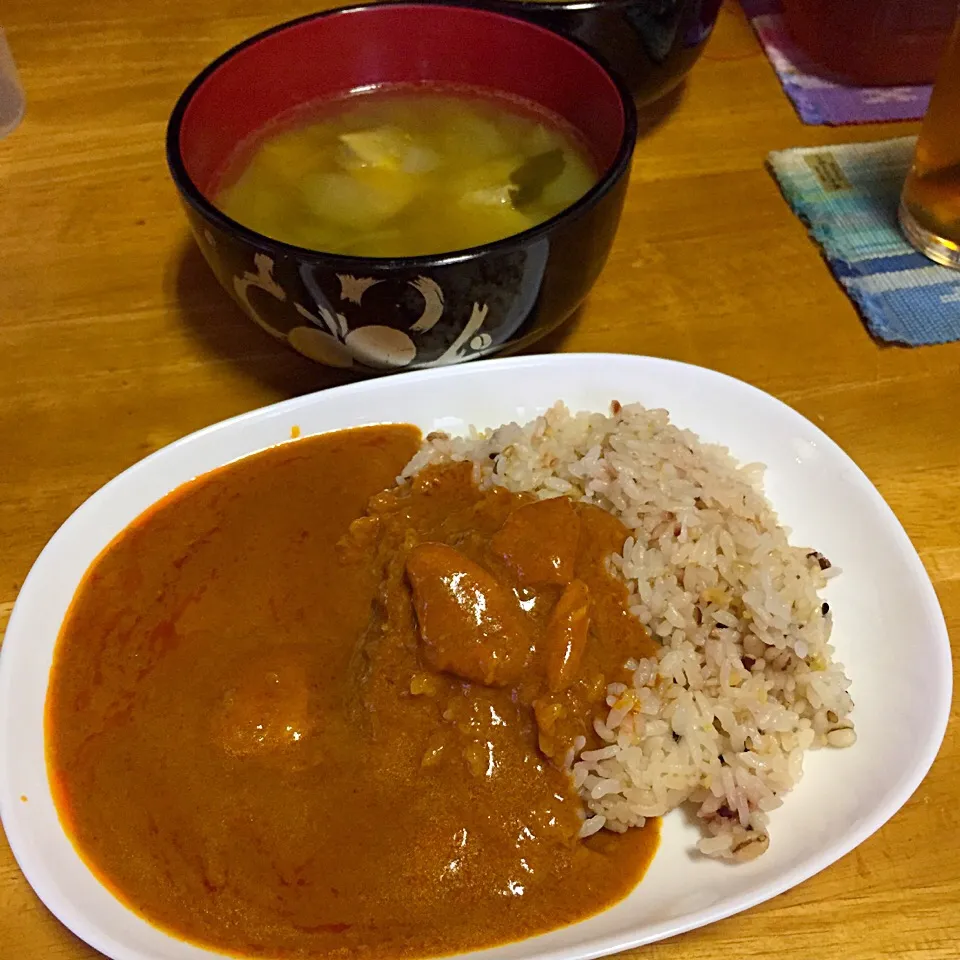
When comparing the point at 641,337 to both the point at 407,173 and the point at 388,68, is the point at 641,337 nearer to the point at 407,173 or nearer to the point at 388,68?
the point at 407,173

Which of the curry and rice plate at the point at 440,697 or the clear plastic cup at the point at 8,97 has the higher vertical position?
the clear plastic cup at the point at 8,97

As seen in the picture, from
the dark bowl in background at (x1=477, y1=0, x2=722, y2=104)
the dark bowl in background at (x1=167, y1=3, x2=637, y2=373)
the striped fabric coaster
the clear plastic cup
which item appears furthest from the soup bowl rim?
the clear plastic cup

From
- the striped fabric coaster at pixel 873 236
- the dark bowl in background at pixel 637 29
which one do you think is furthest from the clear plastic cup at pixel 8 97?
the striped fabric coaster at pixel 873 236

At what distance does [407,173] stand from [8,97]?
1.32 meters

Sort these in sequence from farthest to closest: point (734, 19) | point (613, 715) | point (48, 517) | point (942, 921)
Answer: point (734, 19), point (48, 517), point (613, 715), point (942, 921)

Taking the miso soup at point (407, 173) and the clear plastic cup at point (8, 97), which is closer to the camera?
the miso soup at point (407, 173)

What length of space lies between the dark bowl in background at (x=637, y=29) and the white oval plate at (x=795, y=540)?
2.32 feet

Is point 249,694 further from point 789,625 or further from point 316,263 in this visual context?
point 789,625

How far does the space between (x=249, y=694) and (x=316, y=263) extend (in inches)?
25.2

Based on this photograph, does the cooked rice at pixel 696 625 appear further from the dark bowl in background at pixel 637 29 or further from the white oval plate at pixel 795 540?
the dark bowl in background at pixel 637 29

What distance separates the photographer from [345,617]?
4.62 ft

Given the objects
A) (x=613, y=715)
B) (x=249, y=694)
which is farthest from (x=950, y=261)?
(x=249, y=694)

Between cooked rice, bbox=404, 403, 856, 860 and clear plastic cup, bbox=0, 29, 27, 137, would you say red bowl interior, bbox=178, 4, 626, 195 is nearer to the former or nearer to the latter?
cooked rice, bbox=404, 403, 856, 860

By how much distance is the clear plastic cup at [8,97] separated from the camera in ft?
7.79
